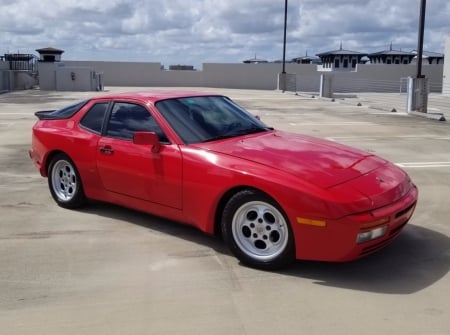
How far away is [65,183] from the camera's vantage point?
241 inches

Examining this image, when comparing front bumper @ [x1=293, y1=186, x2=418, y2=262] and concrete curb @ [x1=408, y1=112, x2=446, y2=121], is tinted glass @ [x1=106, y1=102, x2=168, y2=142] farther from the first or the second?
concrete curb @ [x1=408, y1=112, x2=446, y2=121]

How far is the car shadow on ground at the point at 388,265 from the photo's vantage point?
13.4 feet

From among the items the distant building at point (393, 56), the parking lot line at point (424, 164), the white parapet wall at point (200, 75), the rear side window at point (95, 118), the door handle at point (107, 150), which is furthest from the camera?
the distant building at point (393, 56)

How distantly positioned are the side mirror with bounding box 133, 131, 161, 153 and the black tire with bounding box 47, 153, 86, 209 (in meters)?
1.27

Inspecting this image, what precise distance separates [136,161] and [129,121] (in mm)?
539

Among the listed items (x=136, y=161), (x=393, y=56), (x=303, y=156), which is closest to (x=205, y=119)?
(x=136, y=161)

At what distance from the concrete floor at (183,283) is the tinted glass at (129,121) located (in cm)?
93

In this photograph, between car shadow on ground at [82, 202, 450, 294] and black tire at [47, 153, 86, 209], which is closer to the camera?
car shadow on ground at [82, 202, 450, 294]

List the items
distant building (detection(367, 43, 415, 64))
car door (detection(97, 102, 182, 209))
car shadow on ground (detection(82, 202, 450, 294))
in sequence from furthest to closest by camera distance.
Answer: distant building (detection(367, 43, 415, 64)) < car door (detection(97, 102, 182, 209)) < car shadow on ground (detection(82, 202, 450, 294))

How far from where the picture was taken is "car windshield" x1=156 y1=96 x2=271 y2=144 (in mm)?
5004

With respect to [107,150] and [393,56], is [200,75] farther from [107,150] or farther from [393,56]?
[107,150]

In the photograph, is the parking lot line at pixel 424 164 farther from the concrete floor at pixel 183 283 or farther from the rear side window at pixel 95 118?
the rear side window at pixel 95 118

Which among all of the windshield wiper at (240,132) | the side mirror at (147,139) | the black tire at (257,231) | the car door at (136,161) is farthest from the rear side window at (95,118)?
the black tire at (257,231)

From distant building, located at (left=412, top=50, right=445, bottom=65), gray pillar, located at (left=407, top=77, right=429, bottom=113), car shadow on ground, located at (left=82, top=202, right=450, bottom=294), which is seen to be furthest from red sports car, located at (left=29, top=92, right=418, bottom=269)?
distant building, located at (left=412, top=50, right=445, bottom=65)
